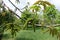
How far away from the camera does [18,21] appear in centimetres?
138

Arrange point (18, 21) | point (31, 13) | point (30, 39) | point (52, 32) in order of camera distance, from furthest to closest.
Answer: point (30, 39) < point (18, 21) < point (31, 13) < point (52, 32)

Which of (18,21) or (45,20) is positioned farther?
(18,21)

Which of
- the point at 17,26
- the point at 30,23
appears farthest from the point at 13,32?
the point at 30,23

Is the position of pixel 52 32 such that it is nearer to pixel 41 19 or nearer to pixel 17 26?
pixel 41 19

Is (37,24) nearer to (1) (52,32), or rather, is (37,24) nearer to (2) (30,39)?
(1) (52,32)

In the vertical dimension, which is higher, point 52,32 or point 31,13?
point 31,13

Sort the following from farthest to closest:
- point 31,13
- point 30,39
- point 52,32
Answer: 1. point 30,39
2. point 31,13
3. point 52,32

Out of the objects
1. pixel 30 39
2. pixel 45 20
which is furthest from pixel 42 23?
pixel 30 39

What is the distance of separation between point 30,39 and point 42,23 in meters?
16.1

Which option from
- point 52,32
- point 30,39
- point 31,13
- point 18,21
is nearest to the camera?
point 52,32

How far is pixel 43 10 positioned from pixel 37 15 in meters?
0.06

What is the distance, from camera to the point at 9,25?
137 cm

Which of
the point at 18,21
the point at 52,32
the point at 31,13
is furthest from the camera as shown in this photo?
the point at 18,21

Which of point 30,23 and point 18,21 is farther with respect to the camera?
point 18,21
